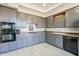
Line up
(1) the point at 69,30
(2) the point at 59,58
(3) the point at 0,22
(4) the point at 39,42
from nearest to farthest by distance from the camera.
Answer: (2) the point at 59,58, (3) the point at 0,22, (1) the point at 69,30, (4) the point at 39,42

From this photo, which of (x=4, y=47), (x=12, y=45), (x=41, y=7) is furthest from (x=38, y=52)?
(x=41, y=7)

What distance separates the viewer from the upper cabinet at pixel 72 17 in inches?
132

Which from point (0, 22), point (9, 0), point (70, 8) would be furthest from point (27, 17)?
point (9, 0)

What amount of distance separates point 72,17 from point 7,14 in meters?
3.21

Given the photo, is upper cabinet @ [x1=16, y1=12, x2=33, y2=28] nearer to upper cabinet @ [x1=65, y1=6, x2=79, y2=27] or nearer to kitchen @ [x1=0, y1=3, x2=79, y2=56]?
kitchen @ [x1=0, y1=3, x2=79, y2=56]

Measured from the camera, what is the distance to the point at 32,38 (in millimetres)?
5141

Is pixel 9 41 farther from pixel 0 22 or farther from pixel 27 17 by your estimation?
pixel 27 17

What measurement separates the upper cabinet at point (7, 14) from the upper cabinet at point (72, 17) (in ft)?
9.48

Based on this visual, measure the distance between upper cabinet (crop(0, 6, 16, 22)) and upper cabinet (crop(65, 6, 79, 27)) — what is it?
2889 millimetres

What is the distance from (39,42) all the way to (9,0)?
17.2 feet

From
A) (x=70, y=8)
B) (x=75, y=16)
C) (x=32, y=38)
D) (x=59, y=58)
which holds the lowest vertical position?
(x=32, y=38)

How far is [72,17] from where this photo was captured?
3568 mm

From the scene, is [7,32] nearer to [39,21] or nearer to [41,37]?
[39,21]

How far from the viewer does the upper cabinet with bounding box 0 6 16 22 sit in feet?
11.1
